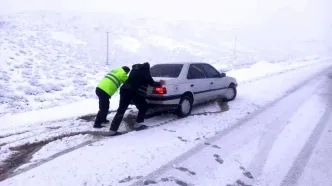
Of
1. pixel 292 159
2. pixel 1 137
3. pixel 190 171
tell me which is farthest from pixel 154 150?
pixel 1 137

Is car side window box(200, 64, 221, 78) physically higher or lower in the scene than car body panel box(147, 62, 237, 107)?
higher

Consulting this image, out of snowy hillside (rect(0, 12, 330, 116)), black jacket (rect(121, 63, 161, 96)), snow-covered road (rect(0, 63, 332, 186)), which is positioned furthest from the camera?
snowy hillside (rect(0, 12, 330, 116))

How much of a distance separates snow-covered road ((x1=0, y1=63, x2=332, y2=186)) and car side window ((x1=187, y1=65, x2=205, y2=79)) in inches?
41.1

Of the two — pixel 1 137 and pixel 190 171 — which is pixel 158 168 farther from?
pixel 1 137

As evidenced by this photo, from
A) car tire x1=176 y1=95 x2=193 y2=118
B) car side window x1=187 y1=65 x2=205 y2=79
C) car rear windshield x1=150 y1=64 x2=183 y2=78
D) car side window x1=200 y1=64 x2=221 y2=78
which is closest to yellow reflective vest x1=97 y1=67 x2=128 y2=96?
car rear windshield x1=150 y1=64 x2=183 y2=78

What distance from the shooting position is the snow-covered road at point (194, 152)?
4227 mm

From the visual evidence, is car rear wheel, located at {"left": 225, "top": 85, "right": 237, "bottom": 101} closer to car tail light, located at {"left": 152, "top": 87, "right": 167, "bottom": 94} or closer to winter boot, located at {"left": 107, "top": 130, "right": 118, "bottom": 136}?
car tail light, located at {"left": 152, "top": 87, "right": 167, "bottom": 94}

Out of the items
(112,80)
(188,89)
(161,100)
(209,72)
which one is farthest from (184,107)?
(112,80)

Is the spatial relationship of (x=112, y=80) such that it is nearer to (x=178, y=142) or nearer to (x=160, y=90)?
(x=160, y=90)

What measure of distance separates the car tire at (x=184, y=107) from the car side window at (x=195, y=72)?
2.02 feet

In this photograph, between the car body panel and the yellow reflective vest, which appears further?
the car body panel

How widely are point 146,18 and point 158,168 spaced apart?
72.9 metres

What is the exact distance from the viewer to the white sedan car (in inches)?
276

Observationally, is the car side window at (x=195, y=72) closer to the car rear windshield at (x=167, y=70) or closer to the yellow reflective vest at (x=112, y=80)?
the car rear windshield at (x=167, y=70)
